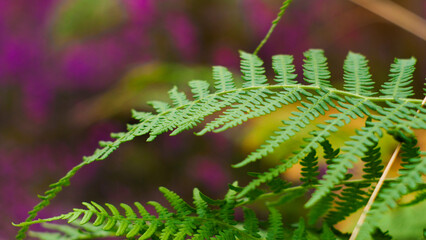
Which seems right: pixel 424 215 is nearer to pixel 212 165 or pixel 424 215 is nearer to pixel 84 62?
pixel 212 165

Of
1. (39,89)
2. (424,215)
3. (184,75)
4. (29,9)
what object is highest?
(29,9)

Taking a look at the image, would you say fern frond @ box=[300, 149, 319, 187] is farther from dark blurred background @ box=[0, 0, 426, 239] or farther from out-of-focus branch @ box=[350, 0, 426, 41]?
dark blurred background @ box=[0, 0, 426, 239]

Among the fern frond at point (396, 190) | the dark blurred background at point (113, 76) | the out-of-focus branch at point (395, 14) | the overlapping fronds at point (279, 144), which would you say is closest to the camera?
the fern frond at point (396, 190)

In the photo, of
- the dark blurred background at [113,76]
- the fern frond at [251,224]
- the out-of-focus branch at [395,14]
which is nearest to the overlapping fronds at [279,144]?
the fern frond at [251,224]

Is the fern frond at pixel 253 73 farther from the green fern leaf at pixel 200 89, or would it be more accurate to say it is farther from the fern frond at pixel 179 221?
the fern frond at pixel 179 221

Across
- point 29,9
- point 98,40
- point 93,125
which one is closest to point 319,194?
point 93,125

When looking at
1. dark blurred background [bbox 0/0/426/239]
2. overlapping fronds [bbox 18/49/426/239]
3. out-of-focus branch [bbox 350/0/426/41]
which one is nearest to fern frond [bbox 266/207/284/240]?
overlapping fronds [bbox 18/49/426/239]
